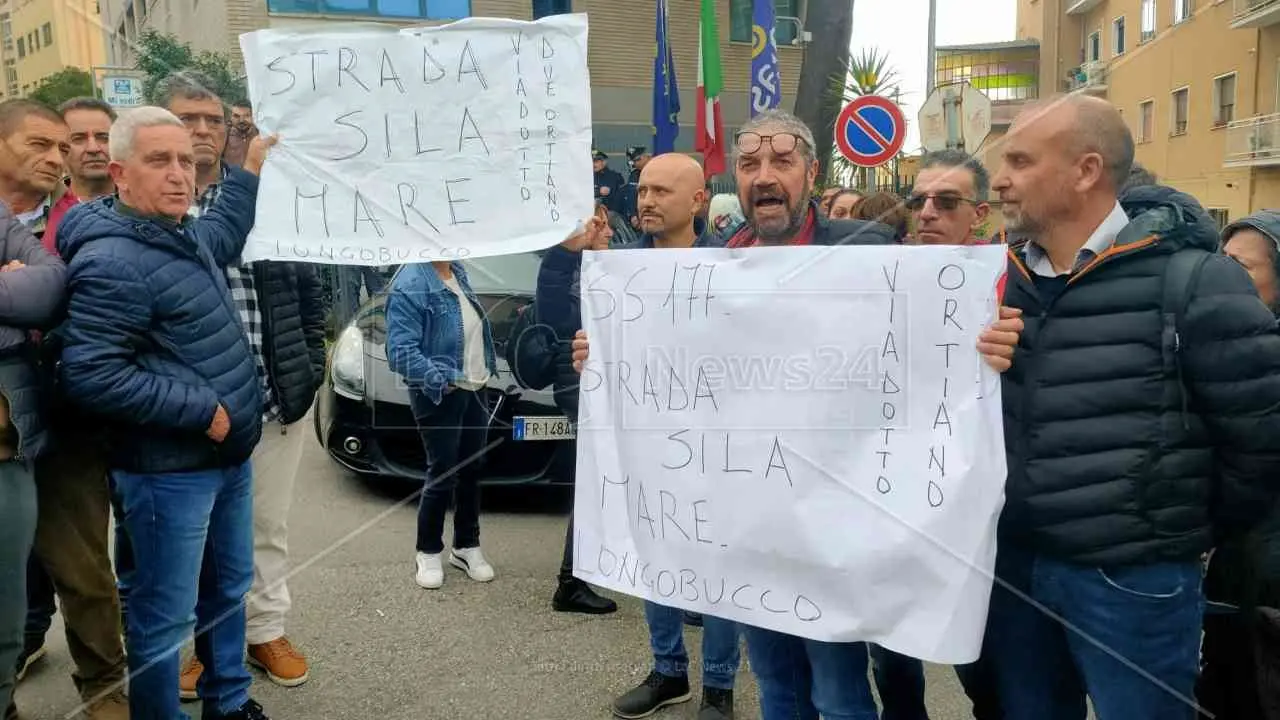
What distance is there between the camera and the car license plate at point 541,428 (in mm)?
4926

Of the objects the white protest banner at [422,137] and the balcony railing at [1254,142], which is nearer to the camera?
the white protest banner at [422,137]

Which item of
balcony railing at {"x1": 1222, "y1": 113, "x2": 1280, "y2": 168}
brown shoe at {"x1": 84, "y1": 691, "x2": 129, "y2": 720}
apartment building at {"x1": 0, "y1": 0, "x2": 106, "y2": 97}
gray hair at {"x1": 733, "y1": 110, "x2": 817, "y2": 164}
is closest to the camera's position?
gray hair at {"x1": 733, "y1": 110, "x2": 817, "y2": 164}

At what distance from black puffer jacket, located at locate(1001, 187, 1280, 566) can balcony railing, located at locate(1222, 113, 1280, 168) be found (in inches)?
739

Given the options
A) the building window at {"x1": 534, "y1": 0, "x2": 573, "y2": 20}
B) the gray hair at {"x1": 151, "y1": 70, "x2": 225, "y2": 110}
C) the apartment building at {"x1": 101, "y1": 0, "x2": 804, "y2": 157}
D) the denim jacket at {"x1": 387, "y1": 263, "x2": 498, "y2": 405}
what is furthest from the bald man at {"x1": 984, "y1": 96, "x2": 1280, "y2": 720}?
the building window at {"x1": 534, "y1": 0, "x2": 573, "y2": 20}

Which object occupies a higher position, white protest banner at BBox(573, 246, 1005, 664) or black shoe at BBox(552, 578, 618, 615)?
white protest banner at BBox(573, 246, 1005, 664)

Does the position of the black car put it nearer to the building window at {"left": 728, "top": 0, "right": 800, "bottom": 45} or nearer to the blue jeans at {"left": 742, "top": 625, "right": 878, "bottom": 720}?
the blue jeans at {"left": 742, "top": 625, "right": 878, "bottom": 720}

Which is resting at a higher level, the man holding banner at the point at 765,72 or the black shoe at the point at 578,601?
the man holding banner at the point at 765,72

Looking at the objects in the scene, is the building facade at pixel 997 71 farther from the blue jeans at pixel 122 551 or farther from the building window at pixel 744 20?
the building window at pixel 744 20

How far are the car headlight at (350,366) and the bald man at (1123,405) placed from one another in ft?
13.0

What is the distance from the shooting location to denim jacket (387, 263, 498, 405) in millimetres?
4129

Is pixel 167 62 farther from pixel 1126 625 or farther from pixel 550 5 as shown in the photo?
pixel 1126 625

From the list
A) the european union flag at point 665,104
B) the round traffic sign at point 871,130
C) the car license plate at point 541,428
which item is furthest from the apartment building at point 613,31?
the car license plate at point 541,428

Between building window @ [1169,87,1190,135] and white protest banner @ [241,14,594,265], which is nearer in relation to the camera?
white protest banner @ [241,14,594,265]

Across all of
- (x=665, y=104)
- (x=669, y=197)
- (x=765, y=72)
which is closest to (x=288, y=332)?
(x=669, y=197)
